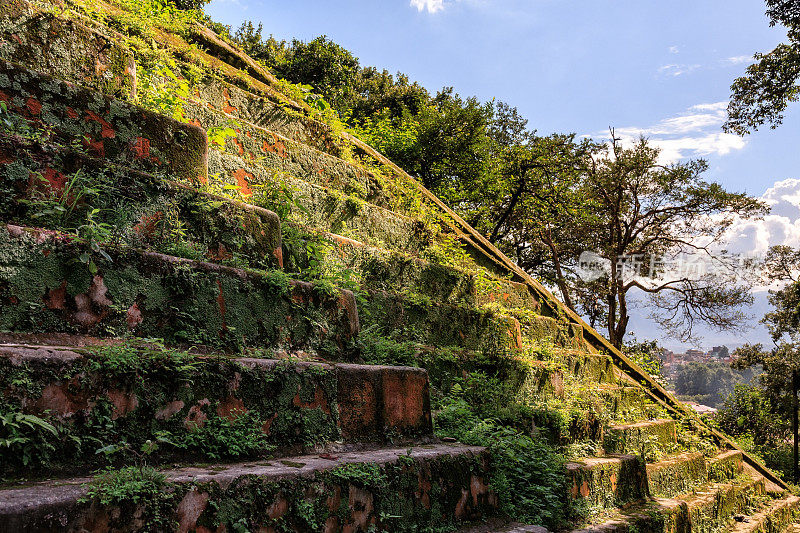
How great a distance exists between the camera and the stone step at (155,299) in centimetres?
160

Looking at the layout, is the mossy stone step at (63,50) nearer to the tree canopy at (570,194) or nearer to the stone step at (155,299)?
the stone step at (155,299)

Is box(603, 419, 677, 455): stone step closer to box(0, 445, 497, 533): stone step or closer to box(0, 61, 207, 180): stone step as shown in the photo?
box(0, 445, 497, 533): stone step

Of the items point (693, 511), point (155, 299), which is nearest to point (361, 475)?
point (155, 299)

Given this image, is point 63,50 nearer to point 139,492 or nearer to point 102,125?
point 102,125

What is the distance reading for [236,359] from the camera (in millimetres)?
1915

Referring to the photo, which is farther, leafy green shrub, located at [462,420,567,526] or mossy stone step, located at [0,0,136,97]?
leafy green shrub, located at [462,420,567,526]

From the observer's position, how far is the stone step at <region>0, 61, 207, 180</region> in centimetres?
201

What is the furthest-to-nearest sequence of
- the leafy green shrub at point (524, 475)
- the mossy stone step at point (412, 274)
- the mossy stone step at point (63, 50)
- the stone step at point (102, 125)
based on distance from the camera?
the mossy stone step at point (412, 274) → the leafy green shrub at point (524, 475) → the mossy stone step at point (63, 50) → the stone step at point (102, 125)

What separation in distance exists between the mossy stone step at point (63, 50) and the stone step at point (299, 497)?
200cm

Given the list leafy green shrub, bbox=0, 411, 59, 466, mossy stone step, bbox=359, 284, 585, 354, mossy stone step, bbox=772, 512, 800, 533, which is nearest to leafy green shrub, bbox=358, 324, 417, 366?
mossy stone step, bbox=359, 284, 585, 354

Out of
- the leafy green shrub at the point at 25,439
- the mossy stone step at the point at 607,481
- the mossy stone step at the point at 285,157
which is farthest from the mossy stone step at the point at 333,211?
the mossy stone step at the point at 607,481

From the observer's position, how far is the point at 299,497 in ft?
5.36

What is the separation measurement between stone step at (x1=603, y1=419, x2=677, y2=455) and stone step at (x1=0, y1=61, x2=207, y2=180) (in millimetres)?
4080

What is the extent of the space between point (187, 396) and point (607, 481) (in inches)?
129
